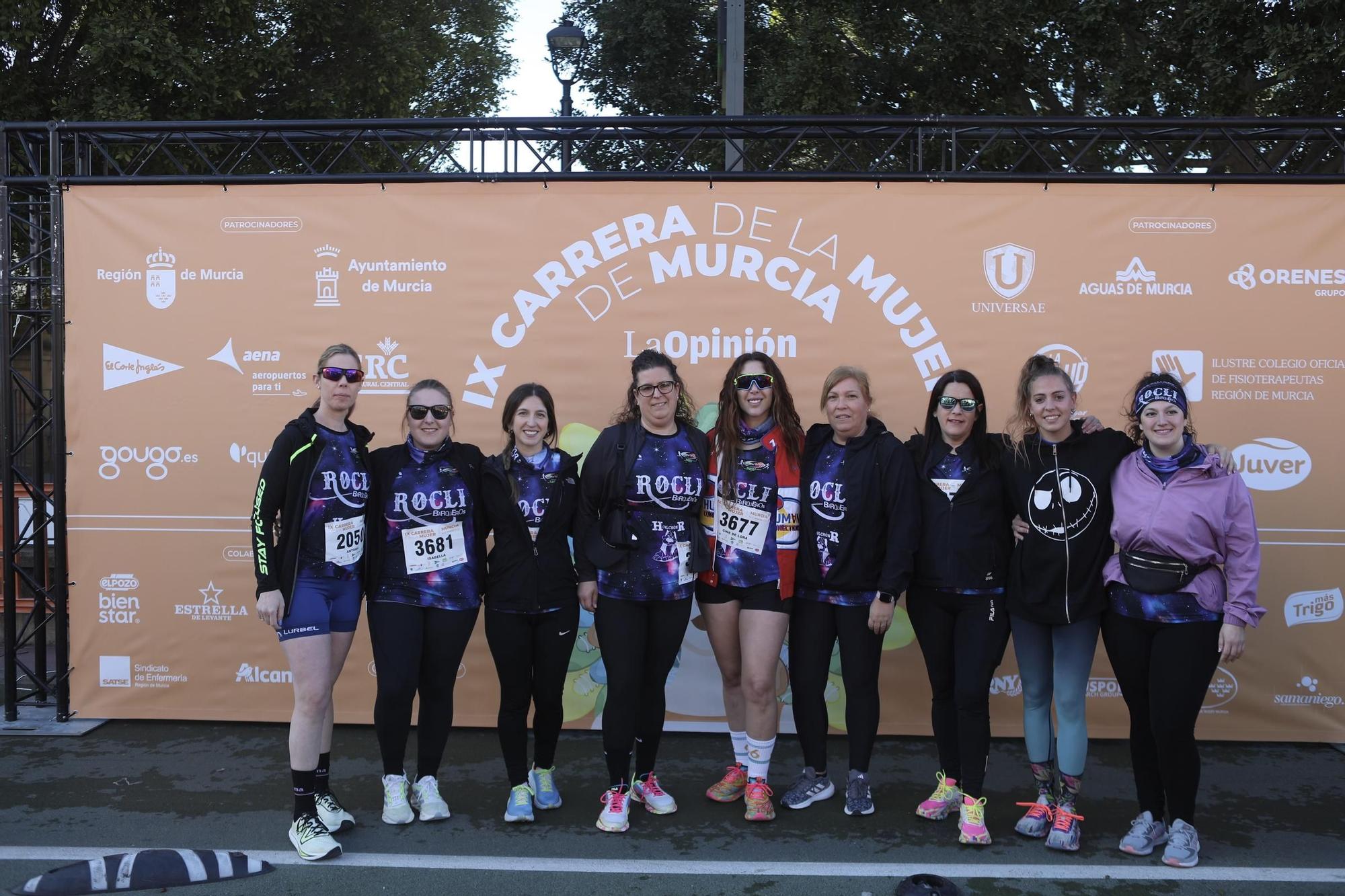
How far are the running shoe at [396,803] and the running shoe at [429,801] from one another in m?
0.04

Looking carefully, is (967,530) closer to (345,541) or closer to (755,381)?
(755,381)

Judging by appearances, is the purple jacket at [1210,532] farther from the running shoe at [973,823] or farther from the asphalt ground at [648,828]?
the running shoe at [973,823]

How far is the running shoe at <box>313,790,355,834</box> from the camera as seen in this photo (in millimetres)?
3508

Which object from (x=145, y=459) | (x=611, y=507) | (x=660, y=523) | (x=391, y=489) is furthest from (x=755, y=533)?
(x=145, y=459)

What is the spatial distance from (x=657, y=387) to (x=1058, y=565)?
1492 mm

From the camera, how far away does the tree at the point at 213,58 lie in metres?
7.78

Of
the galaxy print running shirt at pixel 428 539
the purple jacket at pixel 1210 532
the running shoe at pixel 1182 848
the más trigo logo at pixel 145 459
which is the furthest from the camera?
the más trigo logo at pixel 145 459

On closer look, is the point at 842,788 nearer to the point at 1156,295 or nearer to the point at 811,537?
the point at 811,537

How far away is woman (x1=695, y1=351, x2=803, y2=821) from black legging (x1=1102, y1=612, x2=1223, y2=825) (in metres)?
1.13

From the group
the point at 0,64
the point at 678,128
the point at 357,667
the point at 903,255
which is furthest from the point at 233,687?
the point at 0,64

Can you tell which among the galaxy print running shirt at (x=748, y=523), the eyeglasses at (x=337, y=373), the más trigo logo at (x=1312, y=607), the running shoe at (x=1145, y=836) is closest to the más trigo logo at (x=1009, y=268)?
the galaxy print running shirt at (x=748, y=523)

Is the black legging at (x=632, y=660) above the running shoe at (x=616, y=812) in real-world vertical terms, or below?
above

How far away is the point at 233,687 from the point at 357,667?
0.63 metres

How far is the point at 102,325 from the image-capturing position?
4.89m
